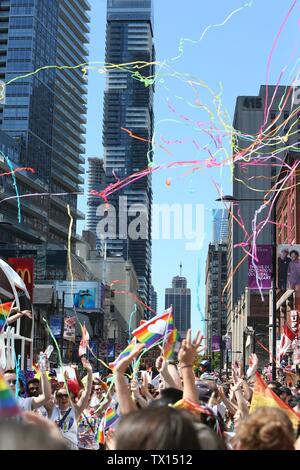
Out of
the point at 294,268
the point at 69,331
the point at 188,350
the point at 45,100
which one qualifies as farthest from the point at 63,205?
the point at 188,350

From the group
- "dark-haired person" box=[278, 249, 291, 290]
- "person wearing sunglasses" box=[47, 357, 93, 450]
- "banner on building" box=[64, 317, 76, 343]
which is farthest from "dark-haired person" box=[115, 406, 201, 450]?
"dark-haired person" box=[278, 249, 291, 290]

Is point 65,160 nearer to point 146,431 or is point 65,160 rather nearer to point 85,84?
point 85,84

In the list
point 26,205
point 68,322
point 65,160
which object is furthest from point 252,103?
point 68,322

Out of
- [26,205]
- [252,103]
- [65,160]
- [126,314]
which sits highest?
[252,103]

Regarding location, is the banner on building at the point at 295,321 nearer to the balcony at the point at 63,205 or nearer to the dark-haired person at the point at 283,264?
the dark-haired person at the point at 283,264

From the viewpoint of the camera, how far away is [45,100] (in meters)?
160

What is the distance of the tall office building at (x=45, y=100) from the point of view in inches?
6004

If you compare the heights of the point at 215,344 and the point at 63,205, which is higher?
the point at 63,205

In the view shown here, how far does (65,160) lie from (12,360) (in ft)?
501

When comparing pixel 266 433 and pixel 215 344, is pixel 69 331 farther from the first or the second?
pixel 215 344

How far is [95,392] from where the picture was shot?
14.3m

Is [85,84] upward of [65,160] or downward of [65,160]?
upward

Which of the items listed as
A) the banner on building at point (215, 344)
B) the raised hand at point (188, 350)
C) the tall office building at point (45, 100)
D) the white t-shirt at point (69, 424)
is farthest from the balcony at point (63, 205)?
the raised hand at point (188, 350)

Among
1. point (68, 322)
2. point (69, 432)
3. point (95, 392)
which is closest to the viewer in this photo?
point (69, 432)
